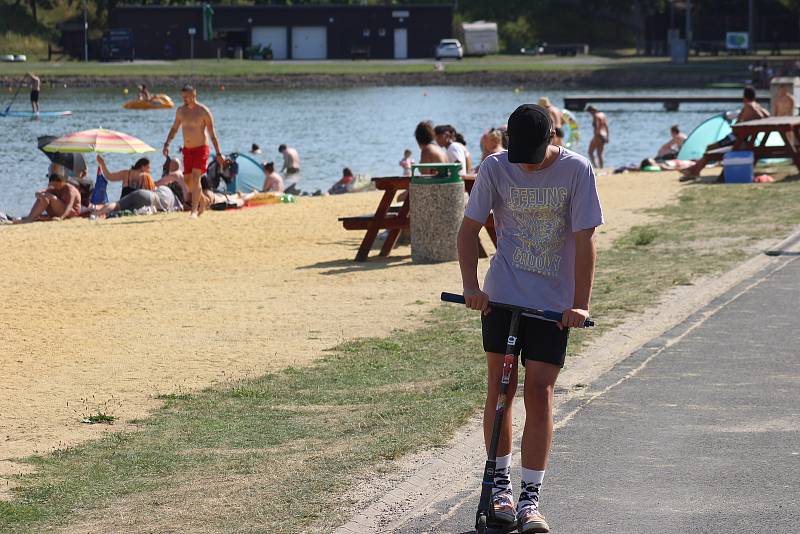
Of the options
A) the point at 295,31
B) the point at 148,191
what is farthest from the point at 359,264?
the point at 295,31

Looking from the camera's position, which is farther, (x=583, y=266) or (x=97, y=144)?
(x=97, y=144)

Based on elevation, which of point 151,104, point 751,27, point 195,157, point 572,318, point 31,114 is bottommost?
point 31,114

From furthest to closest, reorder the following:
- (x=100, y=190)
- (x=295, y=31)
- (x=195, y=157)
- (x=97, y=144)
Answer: (x=295, y=31)
(x=100, y=190)
(x=97, y=144)
(x=195, y=157)

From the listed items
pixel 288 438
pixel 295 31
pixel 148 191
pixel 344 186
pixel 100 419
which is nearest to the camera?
pixel 288 438

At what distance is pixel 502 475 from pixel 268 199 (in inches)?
677

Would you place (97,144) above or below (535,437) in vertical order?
below

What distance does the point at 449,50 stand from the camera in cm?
9338

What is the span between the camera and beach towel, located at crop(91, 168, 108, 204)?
70.6 feet

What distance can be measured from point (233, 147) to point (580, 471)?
1515 inches

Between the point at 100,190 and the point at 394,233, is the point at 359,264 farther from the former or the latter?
the point at 100,190

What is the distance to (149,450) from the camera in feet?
21.3

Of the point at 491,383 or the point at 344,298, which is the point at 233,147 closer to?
the point at 344,298

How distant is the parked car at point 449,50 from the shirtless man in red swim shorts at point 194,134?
2991 inches

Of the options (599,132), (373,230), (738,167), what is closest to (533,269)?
(373,230)
